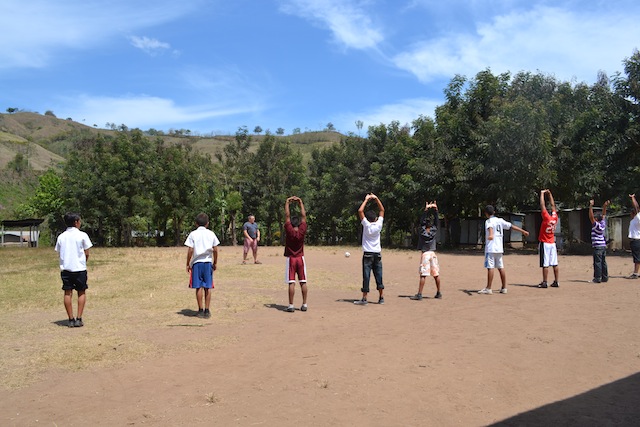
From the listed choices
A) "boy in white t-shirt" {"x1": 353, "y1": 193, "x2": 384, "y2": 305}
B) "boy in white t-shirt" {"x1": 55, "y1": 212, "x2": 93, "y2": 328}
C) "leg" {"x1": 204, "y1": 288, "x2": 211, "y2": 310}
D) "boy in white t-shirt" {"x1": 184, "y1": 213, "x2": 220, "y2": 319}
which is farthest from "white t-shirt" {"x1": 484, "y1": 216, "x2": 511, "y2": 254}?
Result: "boy in white t-shirt" {"x1": 55, "y1": 212, "x2": 93, "y2": 328}

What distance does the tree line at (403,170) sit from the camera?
2791cm

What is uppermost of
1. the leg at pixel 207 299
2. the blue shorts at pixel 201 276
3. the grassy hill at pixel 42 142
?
the grassy hill at pixel 42 142

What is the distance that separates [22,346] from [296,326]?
13.0ft

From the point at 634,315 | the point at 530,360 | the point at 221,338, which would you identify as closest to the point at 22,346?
the point at 221,338

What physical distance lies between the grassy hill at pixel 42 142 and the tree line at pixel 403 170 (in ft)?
43.9

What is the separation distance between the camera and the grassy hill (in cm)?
6519

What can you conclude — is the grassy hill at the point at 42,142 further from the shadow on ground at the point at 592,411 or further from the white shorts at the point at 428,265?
the shadow on ground at the point at 592,411

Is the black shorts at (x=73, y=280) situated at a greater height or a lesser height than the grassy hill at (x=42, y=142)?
lesser

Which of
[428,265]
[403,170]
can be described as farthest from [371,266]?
[403,170]

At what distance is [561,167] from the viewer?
94.7 feet

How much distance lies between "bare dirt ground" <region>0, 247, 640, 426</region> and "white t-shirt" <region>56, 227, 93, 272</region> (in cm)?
102

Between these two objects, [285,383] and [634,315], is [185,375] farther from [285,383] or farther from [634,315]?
[634,315]

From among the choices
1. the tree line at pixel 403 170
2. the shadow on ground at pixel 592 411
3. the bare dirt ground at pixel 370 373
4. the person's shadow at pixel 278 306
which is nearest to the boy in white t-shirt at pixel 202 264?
the bare dirt ground at pixel 370 373

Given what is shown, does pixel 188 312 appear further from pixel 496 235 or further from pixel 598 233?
pixel 598 233
